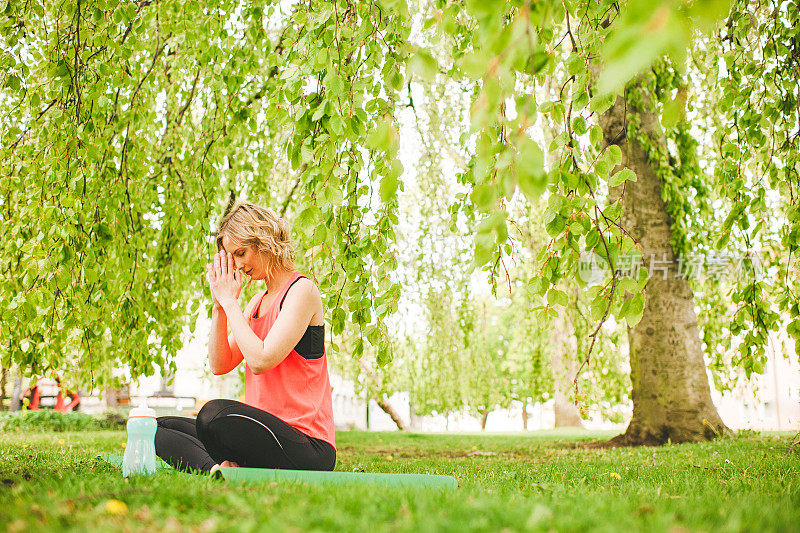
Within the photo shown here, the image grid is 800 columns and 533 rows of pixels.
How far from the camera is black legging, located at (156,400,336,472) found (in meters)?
2.12

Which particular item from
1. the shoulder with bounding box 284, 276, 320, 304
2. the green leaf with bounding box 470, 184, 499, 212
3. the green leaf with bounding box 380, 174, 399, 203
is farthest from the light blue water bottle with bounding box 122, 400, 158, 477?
the green leaf with bounding box 470, 184, 499, 212

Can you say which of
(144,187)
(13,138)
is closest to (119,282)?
(144,187)

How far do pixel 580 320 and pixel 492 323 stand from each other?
1603cm

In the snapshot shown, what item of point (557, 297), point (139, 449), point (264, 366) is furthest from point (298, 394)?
point (557, 297)

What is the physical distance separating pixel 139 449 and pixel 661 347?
4252 millimetres

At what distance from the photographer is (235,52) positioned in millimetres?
3635

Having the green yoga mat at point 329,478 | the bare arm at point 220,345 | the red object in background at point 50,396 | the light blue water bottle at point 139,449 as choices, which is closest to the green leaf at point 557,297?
the green yoga mat at point 329,478

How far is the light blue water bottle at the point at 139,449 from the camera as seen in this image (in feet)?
6.82

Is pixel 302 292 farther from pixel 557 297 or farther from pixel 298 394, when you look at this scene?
pixel 557 297

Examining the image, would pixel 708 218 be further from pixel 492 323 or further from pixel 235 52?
pixel 492 323

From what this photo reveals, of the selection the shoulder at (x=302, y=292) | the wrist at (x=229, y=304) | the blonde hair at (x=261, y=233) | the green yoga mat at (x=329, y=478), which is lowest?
the green yoga mat at (x=329, y=478)

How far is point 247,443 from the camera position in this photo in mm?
2127

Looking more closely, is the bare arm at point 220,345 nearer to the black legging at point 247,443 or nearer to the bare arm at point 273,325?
the bare arm at point 273,325

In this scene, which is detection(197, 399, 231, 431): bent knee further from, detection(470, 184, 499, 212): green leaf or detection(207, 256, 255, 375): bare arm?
detection(470, 184, 499, 212): green leaf
